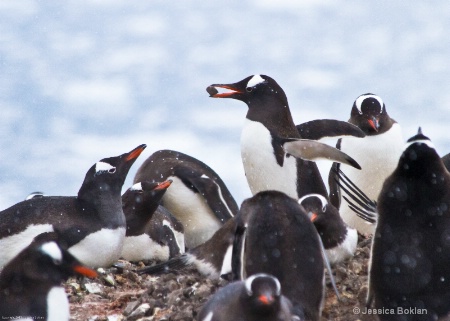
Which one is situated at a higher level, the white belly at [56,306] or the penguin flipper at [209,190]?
the penguin flipper at [209,190]

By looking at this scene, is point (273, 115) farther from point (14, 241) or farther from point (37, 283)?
point (37, 283)

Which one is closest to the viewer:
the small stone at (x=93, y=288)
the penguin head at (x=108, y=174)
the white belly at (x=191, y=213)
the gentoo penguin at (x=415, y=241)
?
the gentoo penguin at (x=415, y=241)

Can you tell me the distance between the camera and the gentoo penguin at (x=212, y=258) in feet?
17.6

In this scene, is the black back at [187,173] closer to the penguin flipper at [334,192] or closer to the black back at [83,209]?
the penguin flipper at [334,192]

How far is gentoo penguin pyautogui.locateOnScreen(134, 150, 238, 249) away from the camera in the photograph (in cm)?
859

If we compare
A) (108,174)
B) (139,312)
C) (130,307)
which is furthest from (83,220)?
(139,312)

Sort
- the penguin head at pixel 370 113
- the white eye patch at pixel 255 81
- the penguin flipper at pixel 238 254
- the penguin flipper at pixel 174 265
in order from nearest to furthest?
the penguin flipper at pixel 238 254
the penguin flipper at pixel 174 265
the white eye patch at pixel 255 81
the penguin head at pixel 370 113

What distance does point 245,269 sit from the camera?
4637 mm

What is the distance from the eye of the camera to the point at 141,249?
24.9 ft

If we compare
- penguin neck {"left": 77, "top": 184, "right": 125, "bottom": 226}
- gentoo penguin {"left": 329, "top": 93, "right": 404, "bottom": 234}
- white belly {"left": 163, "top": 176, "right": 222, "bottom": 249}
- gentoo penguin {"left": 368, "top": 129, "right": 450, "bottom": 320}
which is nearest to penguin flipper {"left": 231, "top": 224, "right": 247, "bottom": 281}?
gentoo penguin {"left": 368, "top": 129, "right": 450, "bottom": 320}

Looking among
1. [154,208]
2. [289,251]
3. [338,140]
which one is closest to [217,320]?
[289,251]

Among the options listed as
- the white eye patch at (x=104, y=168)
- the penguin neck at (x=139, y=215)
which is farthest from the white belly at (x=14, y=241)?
the penguin neck at (x=139, y=215)

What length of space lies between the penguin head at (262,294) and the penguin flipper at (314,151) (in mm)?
2167

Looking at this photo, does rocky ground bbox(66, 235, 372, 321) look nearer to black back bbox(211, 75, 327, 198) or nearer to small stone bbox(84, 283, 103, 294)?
small stone bbox(84, 283, 103, 294)
